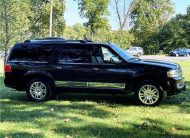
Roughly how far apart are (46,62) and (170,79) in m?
3.45

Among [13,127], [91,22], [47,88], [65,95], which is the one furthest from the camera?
[91,22]

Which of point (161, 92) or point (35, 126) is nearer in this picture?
point (35, 126)

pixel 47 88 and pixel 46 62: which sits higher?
pixel 46 62

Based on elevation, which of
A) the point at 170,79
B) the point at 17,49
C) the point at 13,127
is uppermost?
the point at 17,49

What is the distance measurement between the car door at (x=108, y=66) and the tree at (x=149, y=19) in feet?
196

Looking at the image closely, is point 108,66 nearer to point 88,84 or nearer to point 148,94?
point 88,84

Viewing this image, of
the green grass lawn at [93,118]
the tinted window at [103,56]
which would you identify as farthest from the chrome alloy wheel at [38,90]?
the tinted window at [103,56]

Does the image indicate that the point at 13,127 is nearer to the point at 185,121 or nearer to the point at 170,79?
the point at 185,121

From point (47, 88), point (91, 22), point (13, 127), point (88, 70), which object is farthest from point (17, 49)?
point (91, 22)

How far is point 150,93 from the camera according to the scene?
11.0m

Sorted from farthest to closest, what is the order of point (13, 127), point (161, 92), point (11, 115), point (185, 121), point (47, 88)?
point (47, 88) < point (161, 92) < point (11, 115) < point (185, 121) < point (13, 127)

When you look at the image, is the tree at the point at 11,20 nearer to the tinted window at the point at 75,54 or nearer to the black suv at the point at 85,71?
the black suv at the point at 85,71

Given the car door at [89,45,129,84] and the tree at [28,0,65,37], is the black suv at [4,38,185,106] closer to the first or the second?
the car door at [89,45,129,84]

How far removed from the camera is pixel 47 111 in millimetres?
10133
